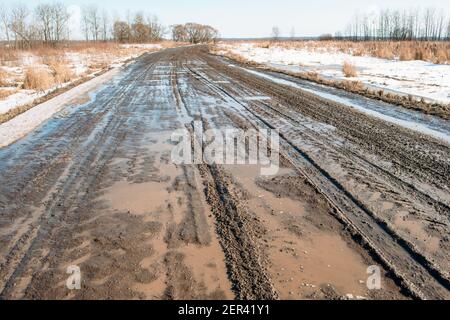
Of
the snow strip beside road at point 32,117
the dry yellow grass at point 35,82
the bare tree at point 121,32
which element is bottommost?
the snow strip beside road at point 32,117

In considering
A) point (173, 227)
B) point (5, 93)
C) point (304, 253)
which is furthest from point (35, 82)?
point (304, 253)

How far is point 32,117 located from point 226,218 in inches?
356

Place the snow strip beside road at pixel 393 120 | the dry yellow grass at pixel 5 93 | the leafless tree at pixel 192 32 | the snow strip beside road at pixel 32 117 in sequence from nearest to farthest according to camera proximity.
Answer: the snow strip beside road at pixel 393 120
the snow strip beside road at pixel 32 117
the dry yellow grass at pixel 5 93
the leafless tree at pixel 192 32

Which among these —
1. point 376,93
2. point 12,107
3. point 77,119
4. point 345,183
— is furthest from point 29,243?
point 376,93

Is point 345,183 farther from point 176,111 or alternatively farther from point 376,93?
point 376,93

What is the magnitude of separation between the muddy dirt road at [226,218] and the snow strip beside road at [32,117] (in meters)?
0.61

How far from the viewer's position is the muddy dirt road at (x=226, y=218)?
367 cm

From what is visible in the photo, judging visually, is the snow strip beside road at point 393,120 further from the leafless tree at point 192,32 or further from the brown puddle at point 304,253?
the leafless tree at point 192,32

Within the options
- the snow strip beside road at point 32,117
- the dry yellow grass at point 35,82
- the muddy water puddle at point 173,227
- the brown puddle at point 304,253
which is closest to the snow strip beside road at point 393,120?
the brown puddle at point 304,253

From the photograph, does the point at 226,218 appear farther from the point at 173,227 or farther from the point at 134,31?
the point at 134,31

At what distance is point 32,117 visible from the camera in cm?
1159

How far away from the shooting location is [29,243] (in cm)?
440
